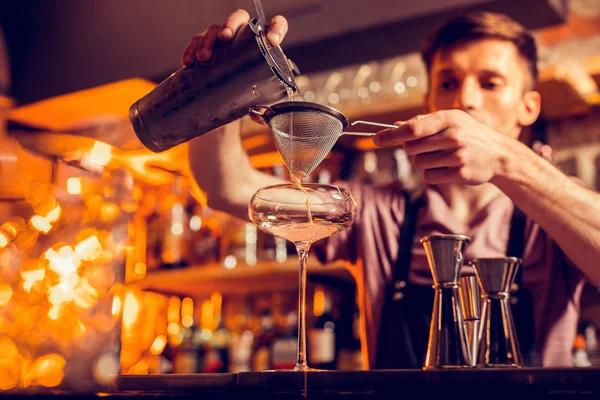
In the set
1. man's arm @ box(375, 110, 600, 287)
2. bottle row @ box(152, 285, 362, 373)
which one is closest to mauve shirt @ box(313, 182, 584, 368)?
man's arm @ box(375, 110, 600, 287)

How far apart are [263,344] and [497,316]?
1879 mm

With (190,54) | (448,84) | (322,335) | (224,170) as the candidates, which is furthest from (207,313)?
(190,54)

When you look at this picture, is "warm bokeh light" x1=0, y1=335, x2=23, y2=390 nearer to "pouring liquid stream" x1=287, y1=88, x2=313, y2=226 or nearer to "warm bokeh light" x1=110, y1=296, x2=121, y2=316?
"warm bokeh light" x1=110, y1=296, x2=121, y2=316

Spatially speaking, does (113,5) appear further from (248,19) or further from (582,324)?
(582,324)

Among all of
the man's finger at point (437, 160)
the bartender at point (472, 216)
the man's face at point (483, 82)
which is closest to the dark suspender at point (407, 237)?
the bartender at point (472, 216)

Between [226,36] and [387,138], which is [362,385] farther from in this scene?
[226,36]

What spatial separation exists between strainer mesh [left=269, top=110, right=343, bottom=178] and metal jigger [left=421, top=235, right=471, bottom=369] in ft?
0.78

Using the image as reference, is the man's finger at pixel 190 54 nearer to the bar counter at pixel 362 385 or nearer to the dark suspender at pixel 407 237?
the bar counter at pixel 362 385

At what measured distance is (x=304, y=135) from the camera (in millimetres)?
982

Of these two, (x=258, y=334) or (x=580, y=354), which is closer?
(x=580, y=354)

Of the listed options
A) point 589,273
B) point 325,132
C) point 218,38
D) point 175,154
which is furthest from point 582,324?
point 175,154

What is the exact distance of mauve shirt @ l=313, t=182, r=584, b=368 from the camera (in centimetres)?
134

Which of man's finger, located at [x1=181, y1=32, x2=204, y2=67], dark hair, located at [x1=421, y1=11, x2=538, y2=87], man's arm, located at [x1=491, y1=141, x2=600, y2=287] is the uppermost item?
dark hair, located at [x1=421, y1=11, x2=538, y2=87]

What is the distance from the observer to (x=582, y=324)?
79.7 inches
